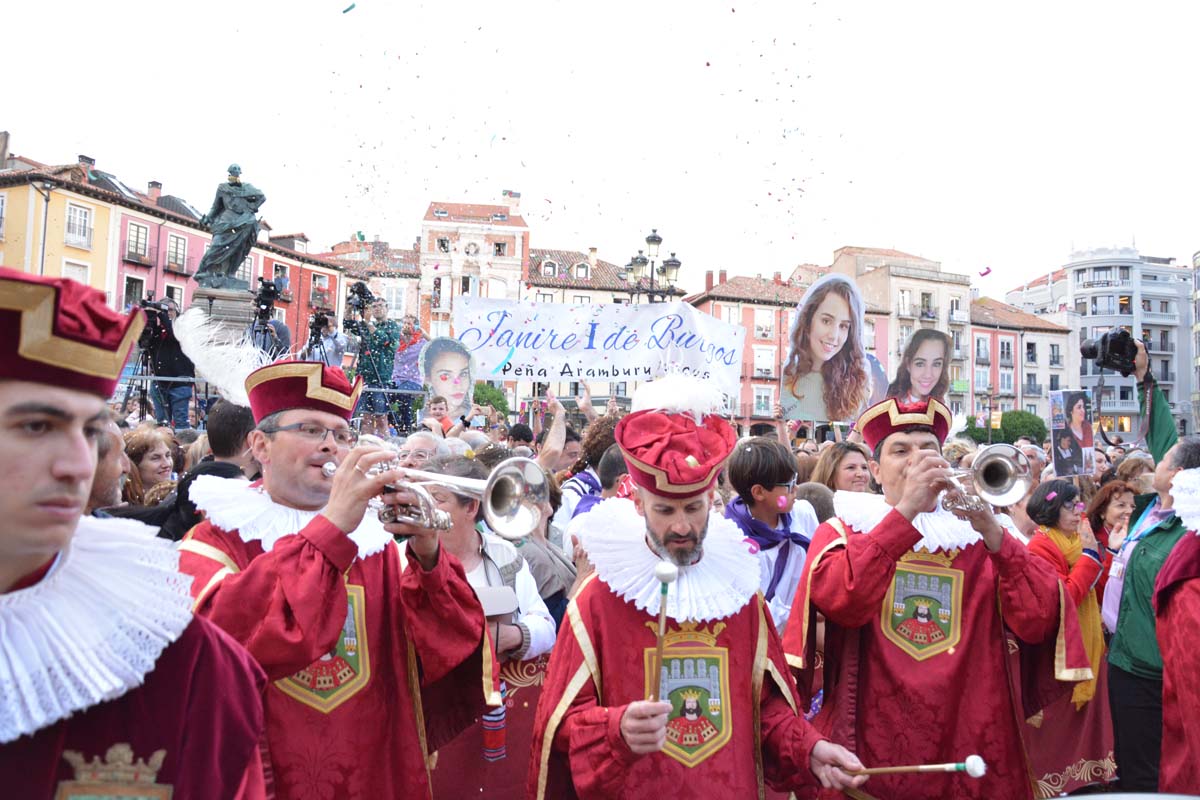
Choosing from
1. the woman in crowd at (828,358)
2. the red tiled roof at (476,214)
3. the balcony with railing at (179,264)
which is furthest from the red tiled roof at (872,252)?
the woman in crowd at (828,358)

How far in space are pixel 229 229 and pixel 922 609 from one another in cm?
1070

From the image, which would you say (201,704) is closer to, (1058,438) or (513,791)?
(513,791)

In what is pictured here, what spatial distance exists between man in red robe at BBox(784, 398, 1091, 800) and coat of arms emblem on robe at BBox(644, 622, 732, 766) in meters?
0.64

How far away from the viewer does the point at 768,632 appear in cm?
322

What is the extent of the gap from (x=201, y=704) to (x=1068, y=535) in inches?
237

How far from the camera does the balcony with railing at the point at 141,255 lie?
146 ft

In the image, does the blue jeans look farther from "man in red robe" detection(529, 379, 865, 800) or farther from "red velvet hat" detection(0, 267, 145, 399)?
"red velvet hat" detection(0, 267, 145, 399)

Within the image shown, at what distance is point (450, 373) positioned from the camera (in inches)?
376

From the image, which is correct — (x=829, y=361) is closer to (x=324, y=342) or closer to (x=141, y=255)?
(x=324, y=342)

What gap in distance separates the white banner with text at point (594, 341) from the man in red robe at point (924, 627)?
254 inches

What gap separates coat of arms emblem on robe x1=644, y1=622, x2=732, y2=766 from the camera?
117 inches

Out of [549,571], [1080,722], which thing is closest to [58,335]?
[549,571]

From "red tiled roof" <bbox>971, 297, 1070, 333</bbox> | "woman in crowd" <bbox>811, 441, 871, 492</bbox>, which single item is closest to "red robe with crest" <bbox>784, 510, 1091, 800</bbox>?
"woman in crowd" <bbox>811, 441, 871, 492</bbox>

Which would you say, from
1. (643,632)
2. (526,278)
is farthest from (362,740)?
(526,278)
